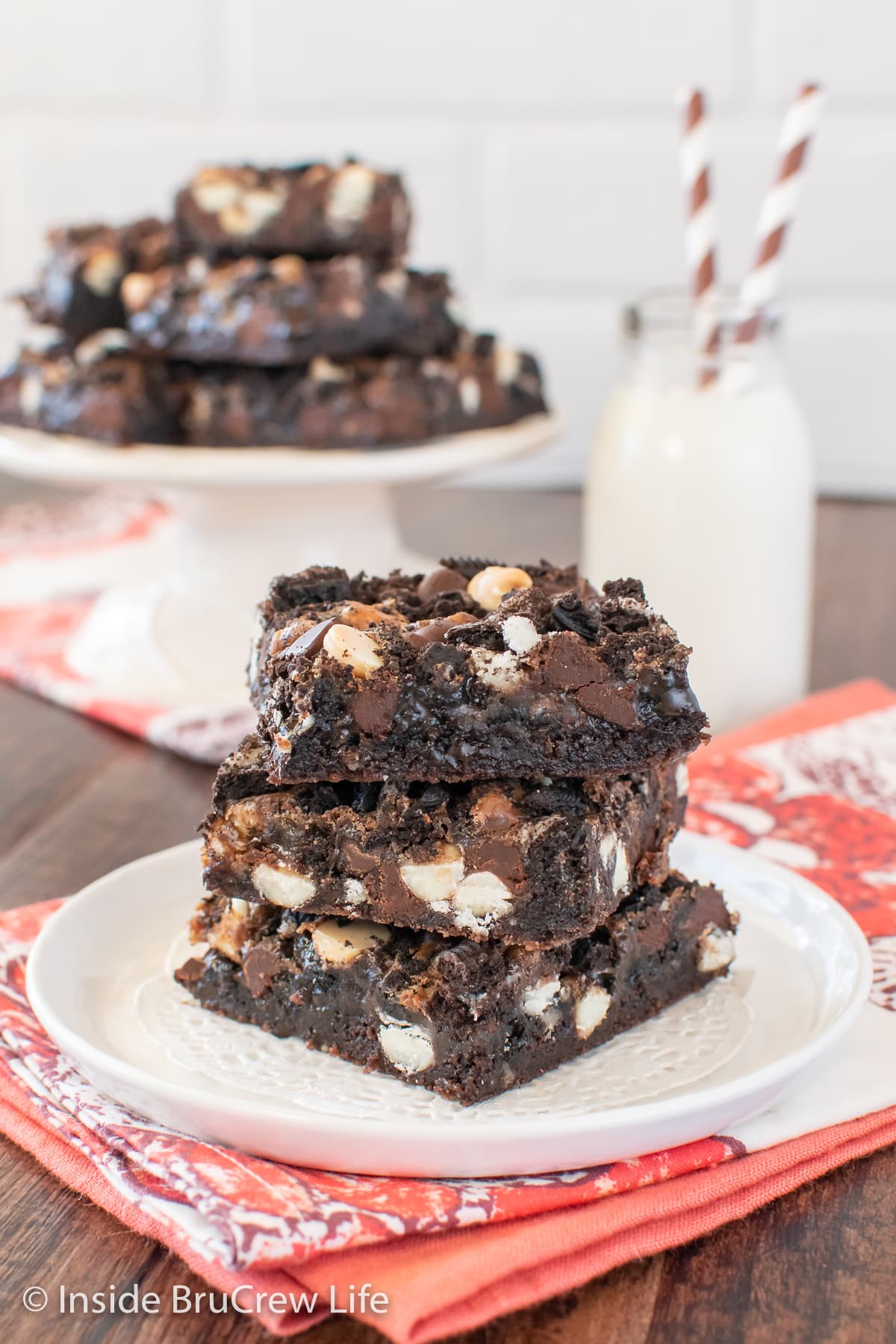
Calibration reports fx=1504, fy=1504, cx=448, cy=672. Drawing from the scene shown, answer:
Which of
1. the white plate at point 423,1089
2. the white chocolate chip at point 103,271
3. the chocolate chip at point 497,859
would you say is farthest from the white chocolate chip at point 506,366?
the chocolate chip at point 497,859

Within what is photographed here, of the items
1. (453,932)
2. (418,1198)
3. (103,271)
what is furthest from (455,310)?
(418,1198)

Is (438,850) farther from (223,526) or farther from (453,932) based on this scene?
(223,526)

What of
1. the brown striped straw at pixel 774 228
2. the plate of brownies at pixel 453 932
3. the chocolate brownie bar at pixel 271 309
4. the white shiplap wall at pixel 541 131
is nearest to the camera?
the plate of brownies at pixel 453 932

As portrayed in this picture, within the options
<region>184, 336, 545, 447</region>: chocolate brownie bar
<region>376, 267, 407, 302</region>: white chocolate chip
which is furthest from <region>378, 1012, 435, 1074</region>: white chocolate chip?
<region>376, 267, 407, 302</region>: white chocolate chip

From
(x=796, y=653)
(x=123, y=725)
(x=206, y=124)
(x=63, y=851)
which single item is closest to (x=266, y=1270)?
(x=63, y=851)

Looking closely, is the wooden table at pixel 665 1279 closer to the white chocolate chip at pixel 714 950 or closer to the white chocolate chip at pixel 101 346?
the white chocolate chip at pixel 714 950

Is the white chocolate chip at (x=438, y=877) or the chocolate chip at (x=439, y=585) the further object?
the chocolate chip at (x=439, y=585)
